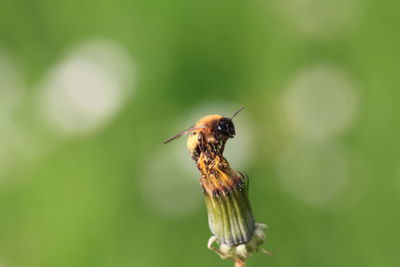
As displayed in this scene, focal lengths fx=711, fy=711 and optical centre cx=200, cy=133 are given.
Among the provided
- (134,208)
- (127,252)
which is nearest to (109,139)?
→ (134,208)

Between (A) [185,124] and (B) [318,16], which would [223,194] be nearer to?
(A) [185,124]

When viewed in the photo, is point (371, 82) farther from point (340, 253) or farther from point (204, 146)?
point (204, 146)

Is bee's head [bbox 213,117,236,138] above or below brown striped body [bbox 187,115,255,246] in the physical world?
above

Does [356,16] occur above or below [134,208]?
above

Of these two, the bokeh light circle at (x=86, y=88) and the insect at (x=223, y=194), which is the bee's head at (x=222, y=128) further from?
the bokeh light circle at (x=86, y=88)

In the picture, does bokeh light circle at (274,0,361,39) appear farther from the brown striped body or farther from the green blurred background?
the brown striped body

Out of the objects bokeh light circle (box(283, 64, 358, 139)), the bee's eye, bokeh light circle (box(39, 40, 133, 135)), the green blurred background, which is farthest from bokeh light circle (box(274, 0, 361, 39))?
the bee's eye

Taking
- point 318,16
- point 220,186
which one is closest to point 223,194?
point 220,186
